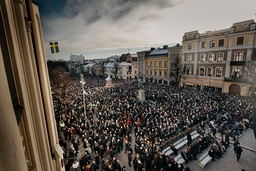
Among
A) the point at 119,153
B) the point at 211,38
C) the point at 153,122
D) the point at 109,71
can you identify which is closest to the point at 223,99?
the point at 153,122

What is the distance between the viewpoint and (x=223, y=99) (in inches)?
795

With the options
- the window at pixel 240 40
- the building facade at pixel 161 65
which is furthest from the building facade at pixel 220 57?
the building facade at pixel 161 65

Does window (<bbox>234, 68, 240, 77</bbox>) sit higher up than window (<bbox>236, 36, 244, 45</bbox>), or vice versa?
window (<bbox>236, 36, 244, 45</bbox>)

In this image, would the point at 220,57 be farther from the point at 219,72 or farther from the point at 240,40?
the point at 240,40

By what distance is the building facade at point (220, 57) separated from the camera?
24.5 metres

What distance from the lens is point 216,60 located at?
2872 cm

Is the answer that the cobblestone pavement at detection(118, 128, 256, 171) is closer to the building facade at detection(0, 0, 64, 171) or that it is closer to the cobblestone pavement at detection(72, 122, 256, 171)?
the cobblestone pavement at detection(72, 122, 256, 171)

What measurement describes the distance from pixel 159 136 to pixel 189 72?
26.8m

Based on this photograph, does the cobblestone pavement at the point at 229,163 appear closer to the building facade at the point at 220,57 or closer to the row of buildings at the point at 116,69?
the building facade at the point at 220,57

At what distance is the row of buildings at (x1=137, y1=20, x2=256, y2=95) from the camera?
79.5ft

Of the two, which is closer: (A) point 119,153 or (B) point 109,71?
(A) point 119,153

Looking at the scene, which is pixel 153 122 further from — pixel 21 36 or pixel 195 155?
pixel 21 36

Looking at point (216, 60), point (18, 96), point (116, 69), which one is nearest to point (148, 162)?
point (18, 96)

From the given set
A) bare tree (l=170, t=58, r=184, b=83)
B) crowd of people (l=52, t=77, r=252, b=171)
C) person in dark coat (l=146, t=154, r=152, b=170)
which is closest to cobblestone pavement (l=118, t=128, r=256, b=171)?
crowd of people (l=52, t=77, r=252, b=171)
